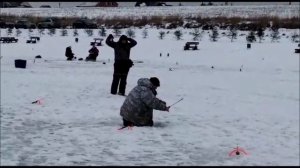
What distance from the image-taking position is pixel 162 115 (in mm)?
11258

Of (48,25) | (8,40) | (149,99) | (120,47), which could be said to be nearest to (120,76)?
(120,47)

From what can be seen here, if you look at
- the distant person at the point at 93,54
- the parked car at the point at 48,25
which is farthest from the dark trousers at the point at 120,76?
the parked car at the point at 48,25

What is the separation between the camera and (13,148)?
7934 mm

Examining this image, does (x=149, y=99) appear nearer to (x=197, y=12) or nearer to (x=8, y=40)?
(x=8, y=40)

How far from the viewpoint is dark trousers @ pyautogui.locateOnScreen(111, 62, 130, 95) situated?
13562mm

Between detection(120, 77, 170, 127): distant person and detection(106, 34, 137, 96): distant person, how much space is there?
3955 millimetres

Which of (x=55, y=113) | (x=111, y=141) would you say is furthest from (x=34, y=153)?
(x=55, y=113)

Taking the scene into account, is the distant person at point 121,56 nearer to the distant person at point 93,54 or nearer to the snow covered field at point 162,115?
the snow covered field at point 162,115

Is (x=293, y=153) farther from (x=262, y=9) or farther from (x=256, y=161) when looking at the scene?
(x=262, y=9)

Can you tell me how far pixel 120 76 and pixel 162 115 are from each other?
281cm

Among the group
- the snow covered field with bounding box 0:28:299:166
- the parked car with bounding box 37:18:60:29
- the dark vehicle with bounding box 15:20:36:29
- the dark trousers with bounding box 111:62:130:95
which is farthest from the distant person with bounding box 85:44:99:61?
the dark vehicle with bounding box 15:20:36:29

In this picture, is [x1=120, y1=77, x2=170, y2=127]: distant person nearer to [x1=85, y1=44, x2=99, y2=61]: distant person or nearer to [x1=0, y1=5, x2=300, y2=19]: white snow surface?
[x1=85, y1=44, x2=99, y2=61]: distant person

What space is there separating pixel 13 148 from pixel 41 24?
41.6m

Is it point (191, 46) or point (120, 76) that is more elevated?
point (120, 76)
